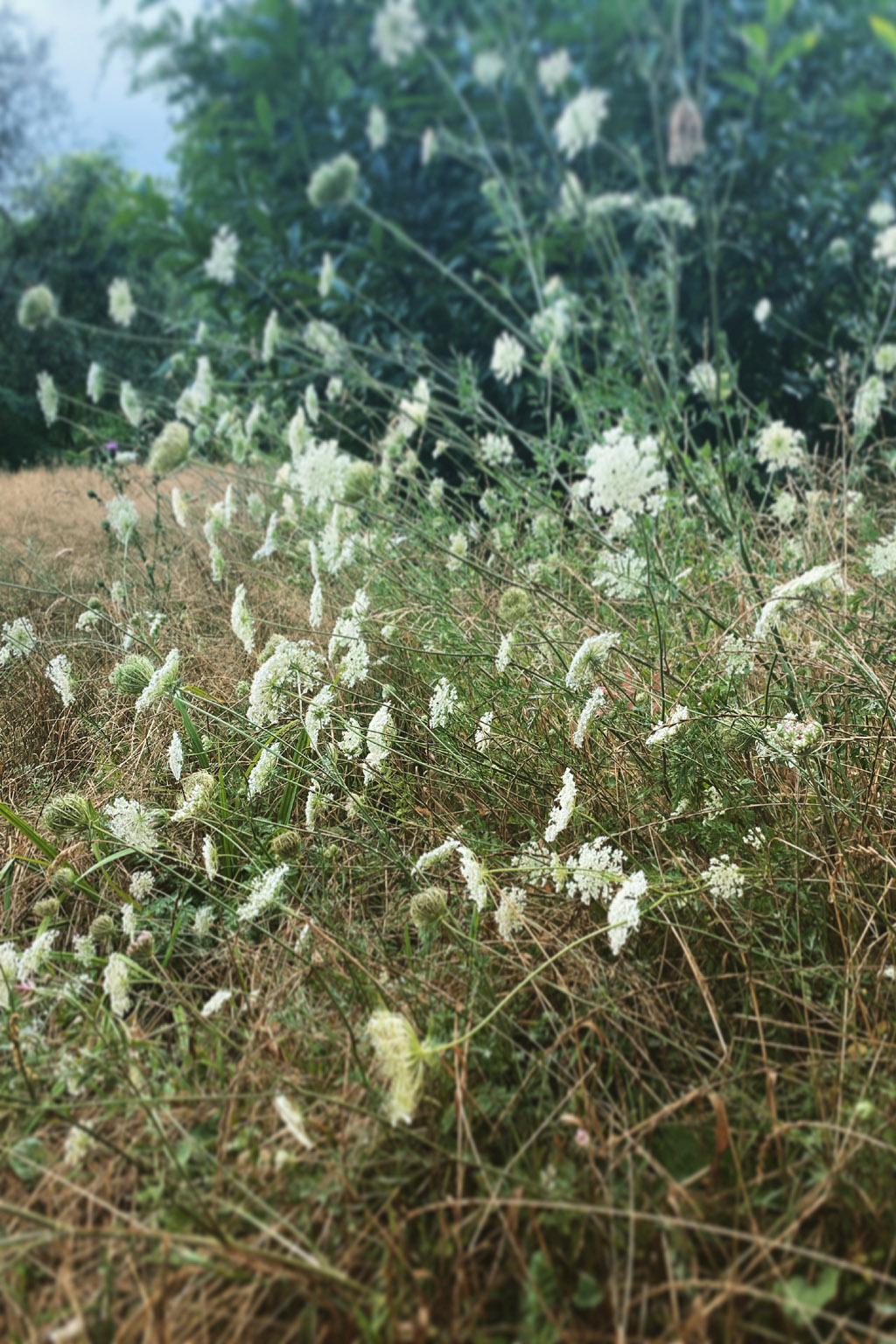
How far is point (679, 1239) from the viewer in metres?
1.01

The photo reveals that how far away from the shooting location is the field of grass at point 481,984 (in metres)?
1.03

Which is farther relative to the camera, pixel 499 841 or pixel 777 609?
pixel 499 841

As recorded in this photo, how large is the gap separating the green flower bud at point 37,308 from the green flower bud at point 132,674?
1597mm

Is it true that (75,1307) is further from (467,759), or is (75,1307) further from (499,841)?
(467,759)

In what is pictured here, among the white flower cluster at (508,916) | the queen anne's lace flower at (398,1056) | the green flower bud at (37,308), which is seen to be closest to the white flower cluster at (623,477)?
the white flower cluster at (508,916)

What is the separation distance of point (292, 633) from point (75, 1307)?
2004 millimetres

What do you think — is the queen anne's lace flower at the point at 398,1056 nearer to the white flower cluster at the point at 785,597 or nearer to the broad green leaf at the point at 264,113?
the white flower cluster at the point at 785,597

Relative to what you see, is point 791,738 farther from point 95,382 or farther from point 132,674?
point 95,382

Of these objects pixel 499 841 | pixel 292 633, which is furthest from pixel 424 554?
pixel 499 841

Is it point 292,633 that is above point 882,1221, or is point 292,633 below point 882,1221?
above

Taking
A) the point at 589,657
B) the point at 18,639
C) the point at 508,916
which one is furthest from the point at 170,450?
the point at 508,916

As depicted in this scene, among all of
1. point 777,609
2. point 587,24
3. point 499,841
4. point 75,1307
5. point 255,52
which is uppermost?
point 255,52

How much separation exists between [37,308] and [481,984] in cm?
283

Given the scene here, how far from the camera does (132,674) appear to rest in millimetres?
2193
